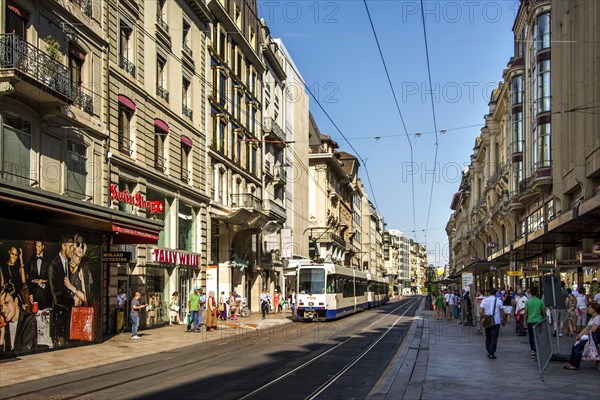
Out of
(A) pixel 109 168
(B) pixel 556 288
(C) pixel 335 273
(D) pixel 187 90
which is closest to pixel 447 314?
(C) pixel 335 273

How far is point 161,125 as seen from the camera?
3316 centimetres

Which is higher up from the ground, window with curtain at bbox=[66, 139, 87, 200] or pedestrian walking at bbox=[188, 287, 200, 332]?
window with curtain at bbox=[66, 139, 87, 200]

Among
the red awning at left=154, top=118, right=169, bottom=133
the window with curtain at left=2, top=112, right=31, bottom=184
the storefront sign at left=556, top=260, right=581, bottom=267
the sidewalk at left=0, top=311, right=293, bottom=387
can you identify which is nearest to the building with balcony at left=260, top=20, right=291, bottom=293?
the red awning at left=154, top=118, right=169, bottom=133

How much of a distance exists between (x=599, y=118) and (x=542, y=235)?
593cm

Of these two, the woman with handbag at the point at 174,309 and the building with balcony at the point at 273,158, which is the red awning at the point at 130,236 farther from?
the building with balcony at the point at 273,158

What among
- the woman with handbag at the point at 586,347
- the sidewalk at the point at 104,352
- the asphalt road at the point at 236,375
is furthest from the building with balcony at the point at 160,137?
the woman with handbag at the point at 586,347

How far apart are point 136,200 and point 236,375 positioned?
52.6 feet

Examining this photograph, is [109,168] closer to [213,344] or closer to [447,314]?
[213,344]

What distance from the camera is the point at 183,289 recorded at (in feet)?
119

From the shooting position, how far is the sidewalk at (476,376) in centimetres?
1148

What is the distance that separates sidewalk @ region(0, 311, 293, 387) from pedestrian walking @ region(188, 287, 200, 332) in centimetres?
55

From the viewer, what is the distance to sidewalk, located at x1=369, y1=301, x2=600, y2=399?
11477 mm

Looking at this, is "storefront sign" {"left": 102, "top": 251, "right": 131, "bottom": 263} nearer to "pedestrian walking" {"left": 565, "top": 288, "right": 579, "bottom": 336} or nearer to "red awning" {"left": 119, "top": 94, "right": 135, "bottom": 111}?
"red awning" {"left": 119, "top": 94, "right": 135, "bottom": 111}

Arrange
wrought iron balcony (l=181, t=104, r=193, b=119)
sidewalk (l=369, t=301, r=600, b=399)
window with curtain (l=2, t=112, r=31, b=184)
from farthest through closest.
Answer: wrought iron balcony (l=181, t=104, r=193, b=119) < window with curtain (l=2, t=112, r=31, b=184) < sidewalk (l=369, t=301, r=600, b=399)
